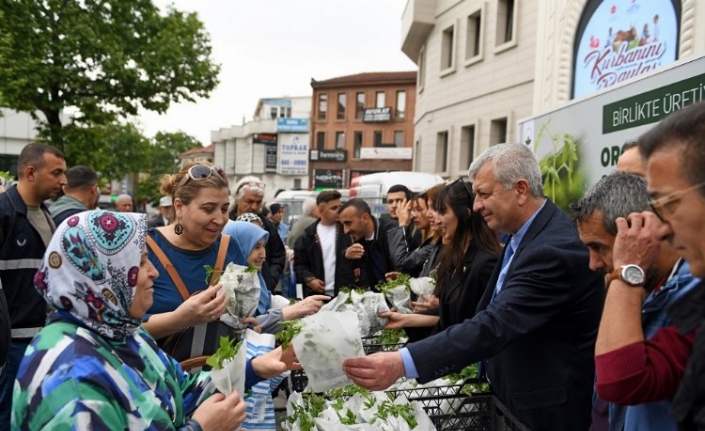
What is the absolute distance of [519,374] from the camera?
7.96ft

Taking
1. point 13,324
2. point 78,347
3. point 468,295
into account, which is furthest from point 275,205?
point 78,347

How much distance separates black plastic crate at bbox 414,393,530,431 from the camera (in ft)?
7.58

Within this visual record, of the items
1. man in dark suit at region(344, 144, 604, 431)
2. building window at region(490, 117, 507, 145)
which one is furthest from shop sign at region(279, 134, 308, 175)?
man in dark suit at region(344, 144, 604, 431)

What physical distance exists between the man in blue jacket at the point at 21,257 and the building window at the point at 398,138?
54450 millimetres

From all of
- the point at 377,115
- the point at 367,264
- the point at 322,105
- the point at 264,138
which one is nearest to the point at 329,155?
the point at 322,105

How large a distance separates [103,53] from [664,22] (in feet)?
49.1

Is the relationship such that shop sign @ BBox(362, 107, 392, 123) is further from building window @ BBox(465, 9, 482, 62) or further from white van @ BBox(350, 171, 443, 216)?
white van @ BBox(350, 171, 443, 216)

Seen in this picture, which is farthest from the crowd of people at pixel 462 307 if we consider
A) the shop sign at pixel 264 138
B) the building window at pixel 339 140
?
the shop sign at pixel 264 138

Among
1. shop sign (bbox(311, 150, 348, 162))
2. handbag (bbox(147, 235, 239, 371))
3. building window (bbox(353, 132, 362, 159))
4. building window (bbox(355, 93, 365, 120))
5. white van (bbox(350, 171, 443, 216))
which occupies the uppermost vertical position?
building window (bbox(355, 93, 365, 120))

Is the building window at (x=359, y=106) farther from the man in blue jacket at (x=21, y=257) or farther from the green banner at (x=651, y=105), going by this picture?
the man in blue jacket at (x=21, y=257)

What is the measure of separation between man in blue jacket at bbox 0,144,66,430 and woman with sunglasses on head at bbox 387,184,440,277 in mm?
3225

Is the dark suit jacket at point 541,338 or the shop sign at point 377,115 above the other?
the shop sign at point 377,115

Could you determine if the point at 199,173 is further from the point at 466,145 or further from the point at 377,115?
the point at 377,115

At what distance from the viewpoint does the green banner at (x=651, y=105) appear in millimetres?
3350
